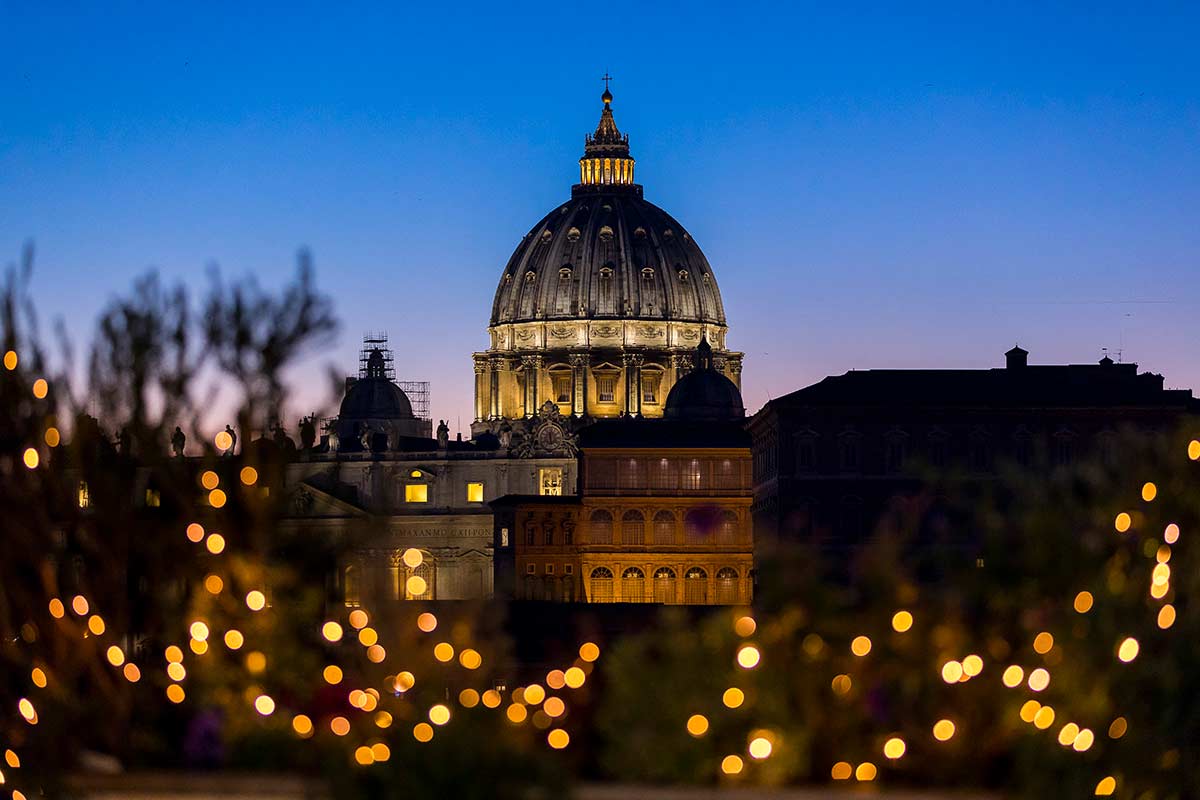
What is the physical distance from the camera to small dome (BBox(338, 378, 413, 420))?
139 meters

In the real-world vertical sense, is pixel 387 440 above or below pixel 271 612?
above

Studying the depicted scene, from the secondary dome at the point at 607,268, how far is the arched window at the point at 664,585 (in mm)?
58531

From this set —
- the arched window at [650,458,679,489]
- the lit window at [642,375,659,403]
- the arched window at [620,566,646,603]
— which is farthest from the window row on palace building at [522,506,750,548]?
the lit window at [642,375,659,403]

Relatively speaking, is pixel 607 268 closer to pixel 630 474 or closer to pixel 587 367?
pixel 587 367

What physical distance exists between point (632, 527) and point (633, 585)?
2637 mm

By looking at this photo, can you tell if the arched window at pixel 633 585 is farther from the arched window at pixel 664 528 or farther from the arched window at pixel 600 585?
the arched window at pixel 664 528

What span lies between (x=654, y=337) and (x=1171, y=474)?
148221 mm

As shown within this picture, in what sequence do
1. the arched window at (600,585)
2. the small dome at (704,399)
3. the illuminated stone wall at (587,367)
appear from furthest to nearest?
the illuminated stone wall at (587,367)
the small dome at (704,399)
the arched window at (600,585)

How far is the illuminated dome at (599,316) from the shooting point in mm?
160375

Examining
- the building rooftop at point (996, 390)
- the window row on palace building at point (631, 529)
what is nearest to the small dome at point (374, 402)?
the window row on palace building at point (631, 529)

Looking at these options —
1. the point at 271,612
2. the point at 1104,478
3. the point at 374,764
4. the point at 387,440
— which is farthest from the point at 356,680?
the point at 387,440

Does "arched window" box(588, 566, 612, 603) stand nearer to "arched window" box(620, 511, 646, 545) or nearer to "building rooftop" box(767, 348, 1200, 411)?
"arched window" box(620, 511, 646, 545)

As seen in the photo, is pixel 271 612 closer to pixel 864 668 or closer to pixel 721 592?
pixel 864 668

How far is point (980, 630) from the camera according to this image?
1461 cm
